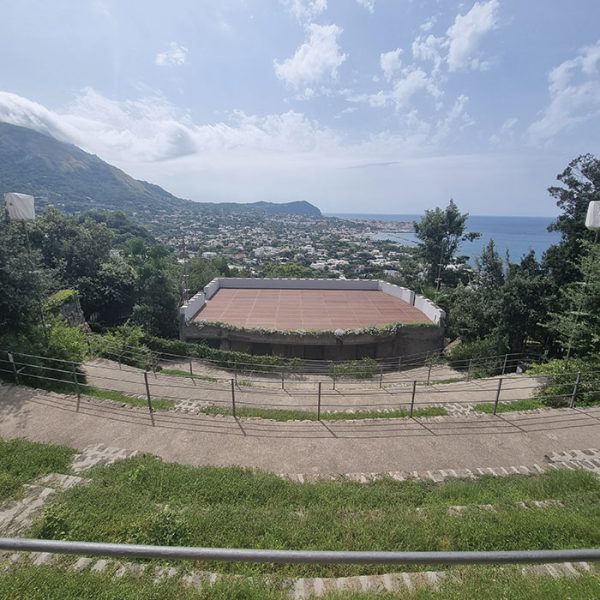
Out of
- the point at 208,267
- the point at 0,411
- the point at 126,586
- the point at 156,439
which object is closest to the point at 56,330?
the point at 0,411

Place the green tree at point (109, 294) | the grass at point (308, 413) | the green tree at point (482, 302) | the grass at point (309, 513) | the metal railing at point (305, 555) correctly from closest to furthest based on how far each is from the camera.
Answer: the metal railing at point (305, 555) < the grass at point (309, 513) < the grass at point (308, 413) < the green tree at point (482, 302) < the green tree at point (109, 294)

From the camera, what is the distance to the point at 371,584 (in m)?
A: 3.15

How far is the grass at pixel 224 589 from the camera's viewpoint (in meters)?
2.90

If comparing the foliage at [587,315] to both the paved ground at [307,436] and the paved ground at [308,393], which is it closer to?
the paved ground at [308,393]

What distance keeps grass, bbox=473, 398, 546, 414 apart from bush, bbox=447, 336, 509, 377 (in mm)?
4649

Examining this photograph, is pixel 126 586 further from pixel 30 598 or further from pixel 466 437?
pixel 466 437

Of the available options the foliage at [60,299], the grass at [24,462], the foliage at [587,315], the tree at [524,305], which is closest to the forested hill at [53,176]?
the foliage at [60,299]

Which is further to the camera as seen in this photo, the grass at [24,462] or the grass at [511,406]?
the grass at [511,406]

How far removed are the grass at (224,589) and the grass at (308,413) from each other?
405 centimetres

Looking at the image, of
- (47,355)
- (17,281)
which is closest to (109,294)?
(17,281)

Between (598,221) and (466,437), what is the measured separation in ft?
19.4

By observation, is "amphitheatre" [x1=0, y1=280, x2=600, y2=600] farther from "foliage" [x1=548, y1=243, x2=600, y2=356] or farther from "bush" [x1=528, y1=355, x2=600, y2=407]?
"foliage" [x1=548, y1=243, x2=600, y2=356]

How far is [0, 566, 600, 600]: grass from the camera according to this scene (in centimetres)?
290

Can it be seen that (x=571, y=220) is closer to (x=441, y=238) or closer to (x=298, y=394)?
(x=441, y=238)
